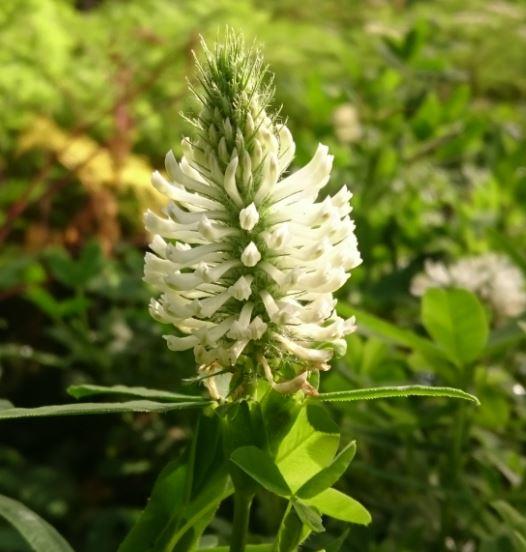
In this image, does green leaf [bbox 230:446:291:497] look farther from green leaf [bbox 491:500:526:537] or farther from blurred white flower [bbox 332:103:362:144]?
blurred white flower [bbox 332:103:362:144]

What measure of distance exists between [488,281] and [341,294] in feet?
Answer: 1.27

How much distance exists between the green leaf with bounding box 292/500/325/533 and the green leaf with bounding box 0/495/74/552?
0.31 meters

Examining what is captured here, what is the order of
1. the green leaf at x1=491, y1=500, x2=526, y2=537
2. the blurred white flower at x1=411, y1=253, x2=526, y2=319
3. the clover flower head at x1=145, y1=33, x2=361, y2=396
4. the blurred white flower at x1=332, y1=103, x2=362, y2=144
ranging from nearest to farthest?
the clover flower head at x1=145, y1=33, x2=361, y2=396 < the green leaf at x1=491, y1=500, x2=526, y2=537 < the blurred white flower at x1=411, y1=253, x2=526, y2=319 < the blurred white flower at x1=332, y1=103, x2=362, y2=144

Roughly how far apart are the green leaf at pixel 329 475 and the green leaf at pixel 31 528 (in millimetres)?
317

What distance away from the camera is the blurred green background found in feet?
5.38

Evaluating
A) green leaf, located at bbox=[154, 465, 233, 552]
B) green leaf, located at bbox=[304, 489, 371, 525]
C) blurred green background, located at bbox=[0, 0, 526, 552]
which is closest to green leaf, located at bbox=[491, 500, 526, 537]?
blurred green background, located at bbox=[0, 0, 526, 552]

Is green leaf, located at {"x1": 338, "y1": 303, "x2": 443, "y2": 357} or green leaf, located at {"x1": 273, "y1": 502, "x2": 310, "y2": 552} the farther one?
green leaf, located at {"x1": 338, "y1": 303, "x2": 443, "y2": 357}

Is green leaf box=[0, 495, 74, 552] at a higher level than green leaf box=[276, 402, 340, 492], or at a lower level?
lower

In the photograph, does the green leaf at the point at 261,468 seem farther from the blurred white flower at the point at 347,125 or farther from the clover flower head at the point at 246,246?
the blurred white flower at the point at 347,125

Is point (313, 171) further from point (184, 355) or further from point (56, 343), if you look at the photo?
point (56, 343)

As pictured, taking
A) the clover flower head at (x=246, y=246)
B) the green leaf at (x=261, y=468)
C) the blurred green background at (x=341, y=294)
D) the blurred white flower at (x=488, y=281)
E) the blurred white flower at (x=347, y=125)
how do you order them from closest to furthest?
the green leaf at (x=261, y=468) → the clover flower head at (x=246, y=246) → the blurred green background at (x=341, y=294) → the blurred white flower at (x=488, y=281) → the blurred white flower at (x=347, y=125)

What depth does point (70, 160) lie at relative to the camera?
11.5 ft

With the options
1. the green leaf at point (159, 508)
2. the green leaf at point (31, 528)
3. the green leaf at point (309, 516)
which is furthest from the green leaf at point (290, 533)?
the green leaf at point (31, 528)

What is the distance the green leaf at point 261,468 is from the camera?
34.8 inches
